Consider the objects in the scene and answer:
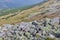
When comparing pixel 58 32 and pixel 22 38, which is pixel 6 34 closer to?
pixel 22 38

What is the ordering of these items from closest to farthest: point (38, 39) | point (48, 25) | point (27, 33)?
point (38, 39) < point (27, 33) < point (48, 25)

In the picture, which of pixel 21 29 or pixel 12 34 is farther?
pixel 21 29

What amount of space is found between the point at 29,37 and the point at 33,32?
2540 millimetres

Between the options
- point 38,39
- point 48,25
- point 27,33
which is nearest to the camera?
point 38,39

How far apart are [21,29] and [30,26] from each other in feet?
8.31

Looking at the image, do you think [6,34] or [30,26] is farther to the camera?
[30,26]

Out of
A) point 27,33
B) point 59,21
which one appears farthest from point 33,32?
point 59,21

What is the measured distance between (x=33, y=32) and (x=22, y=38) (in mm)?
3941

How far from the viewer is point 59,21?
56594 millimetres

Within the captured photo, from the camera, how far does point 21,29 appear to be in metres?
52.7

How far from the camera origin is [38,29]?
51.9 meters

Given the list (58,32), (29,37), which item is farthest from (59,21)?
(29,37)

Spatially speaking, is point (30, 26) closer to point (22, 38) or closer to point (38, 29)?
point (38, 29)

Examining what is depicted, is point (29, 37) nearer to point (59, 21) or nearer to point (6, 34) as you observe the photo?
point (6, 34)
